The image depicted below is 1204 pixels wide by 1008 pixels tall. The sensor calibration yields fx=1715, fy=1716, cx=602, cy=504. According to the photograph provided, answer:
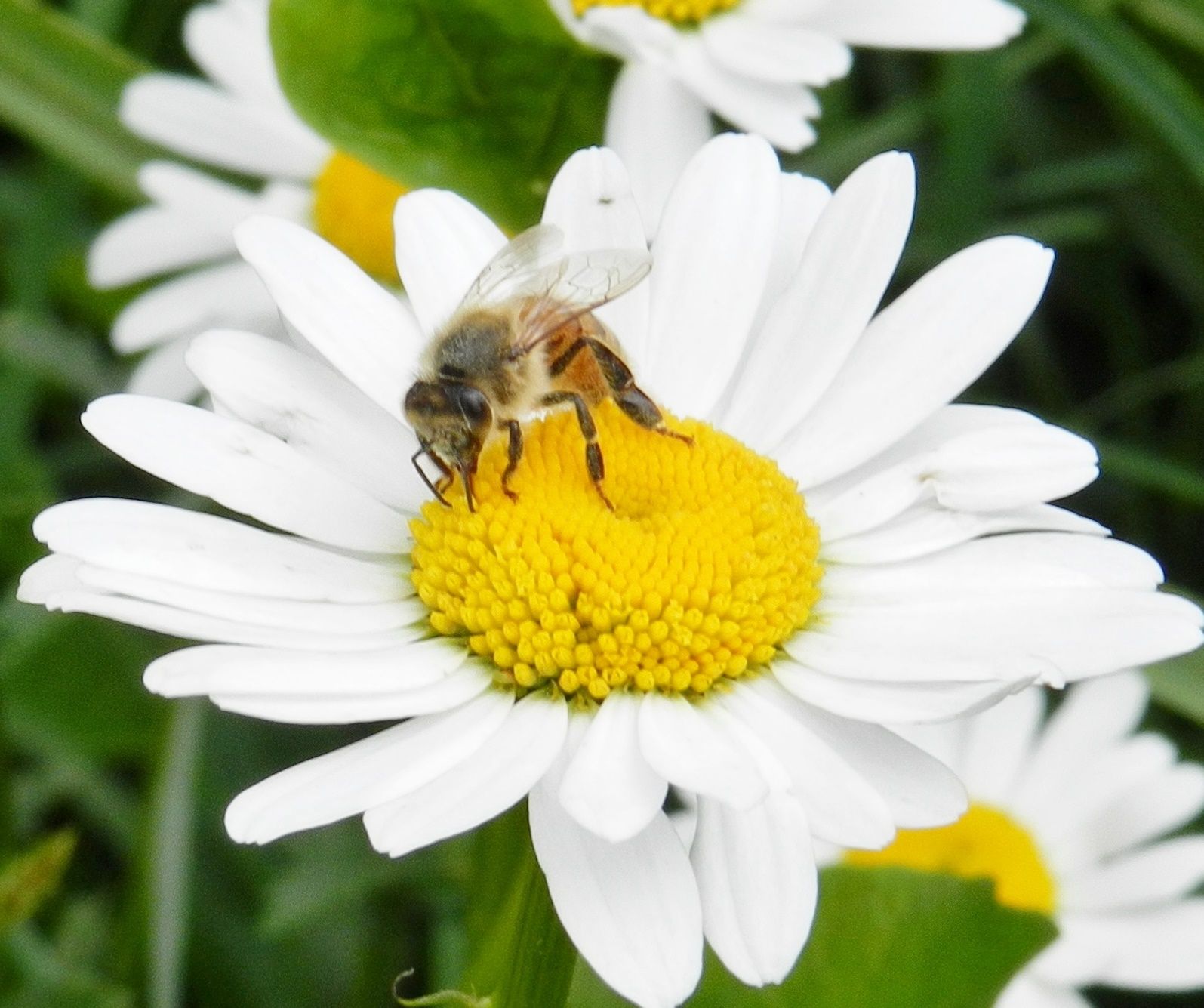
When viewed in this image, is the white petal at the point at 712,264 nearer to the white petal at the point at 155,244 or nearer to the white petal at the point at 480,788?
the white petal at the point at 480,788

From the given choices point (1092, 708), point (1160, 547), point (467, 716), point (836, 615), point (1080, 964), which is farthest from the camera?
point (1160, 547)

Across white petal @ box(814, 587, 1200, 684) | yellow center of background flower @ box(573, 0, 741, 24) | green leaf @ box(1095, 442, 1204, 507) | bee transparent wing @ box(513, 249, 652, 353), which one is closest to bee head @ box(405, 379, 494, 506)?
bee transparent wing @ box(513, 249, 652, 353)

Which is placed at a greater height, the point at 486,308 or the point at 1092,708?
the point at 486,308

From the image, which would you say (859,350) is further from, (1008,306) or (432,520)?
(432,520)

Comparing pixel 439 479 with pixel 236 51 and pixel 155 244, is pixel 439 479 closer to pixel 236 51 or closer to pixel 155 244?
pixel 155 244

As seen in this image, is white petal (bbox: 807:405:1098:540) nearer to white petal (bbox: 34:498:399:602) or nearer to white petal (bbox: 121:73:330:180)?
white petal (bbox: 34:498:399:602)

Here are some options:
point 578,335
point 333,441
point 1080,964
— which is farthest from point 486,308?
point 1080,964

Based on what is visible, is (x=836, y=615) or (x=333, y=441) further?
(x=333, y=441)
